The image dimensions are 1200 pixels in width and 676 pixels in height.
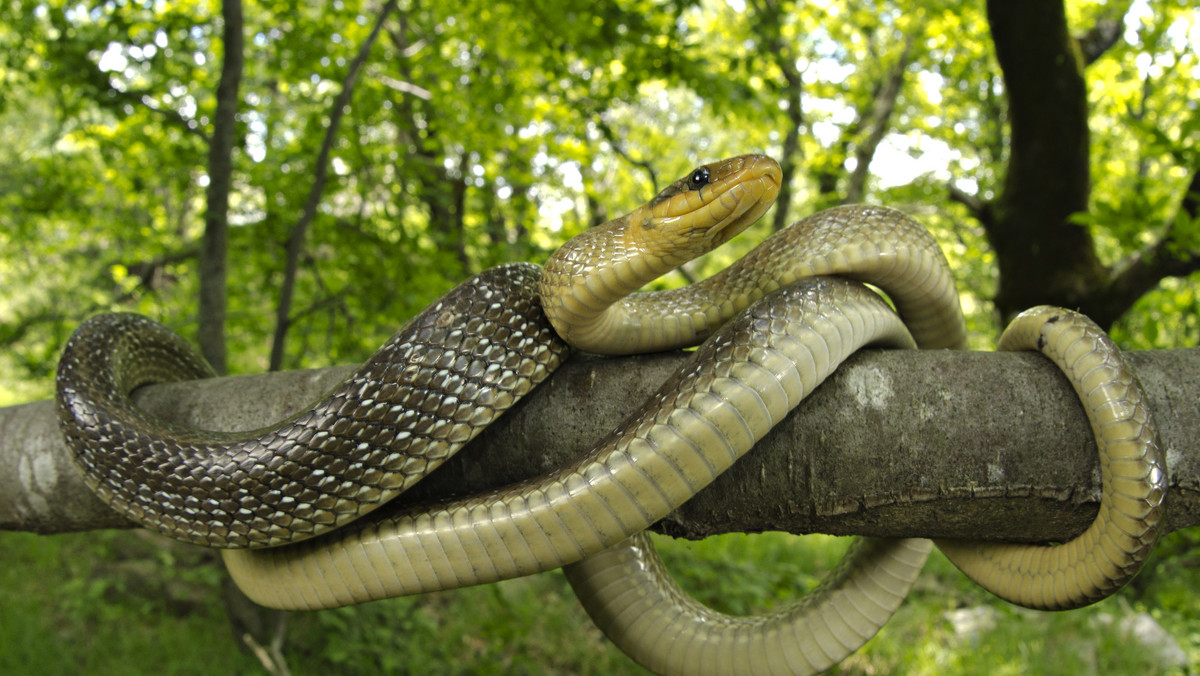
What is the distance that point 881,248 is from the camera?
1966 millimetres

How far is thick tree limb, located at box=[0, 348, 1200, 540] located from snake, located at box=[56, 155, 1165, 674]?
0.29 feet

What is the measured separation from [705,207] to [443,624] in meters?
5.63

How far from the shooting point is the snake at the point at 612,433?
1.59m

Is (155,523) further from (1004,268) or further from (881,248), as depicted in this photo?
(1004,268)

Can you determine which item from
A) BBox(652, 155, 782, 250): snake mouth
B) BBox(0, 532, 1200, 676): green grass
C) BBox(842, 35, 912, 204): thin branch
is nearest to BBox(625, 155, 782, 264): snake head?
BBox(652, 155, 782, 250): snake mouth

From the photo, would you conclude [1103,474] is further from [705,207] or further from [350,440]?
[350,440]

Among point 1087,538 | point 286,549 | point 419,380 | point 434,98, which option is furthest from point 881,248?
point 434,98

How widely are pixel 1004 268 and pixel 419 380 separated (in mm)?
5117

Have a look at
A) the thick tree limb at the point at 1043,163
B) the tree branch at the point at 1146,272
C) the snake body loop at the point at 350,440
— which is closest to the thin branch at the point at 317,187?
the snake body loop at the point at 350,440

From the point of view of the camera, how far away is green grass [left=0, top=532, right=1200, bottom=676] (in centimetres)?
528

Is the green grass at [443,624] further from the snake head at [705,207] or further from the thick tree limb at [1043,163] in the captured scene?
the snake head at [705,207]

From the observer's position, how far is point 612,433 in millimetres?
1699

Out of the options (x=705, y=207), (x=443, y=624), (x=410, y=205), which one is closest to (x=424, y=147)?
(x=410, y=205)

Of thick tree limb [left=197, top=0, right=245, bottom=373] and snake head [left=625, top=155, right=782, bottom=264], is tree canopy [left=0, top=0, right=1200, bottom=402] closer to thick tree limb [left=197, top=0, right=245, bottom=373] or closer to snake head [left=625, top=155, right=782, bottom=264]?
thick tree limb [left=197, top=0, right=245, bottom=373]
